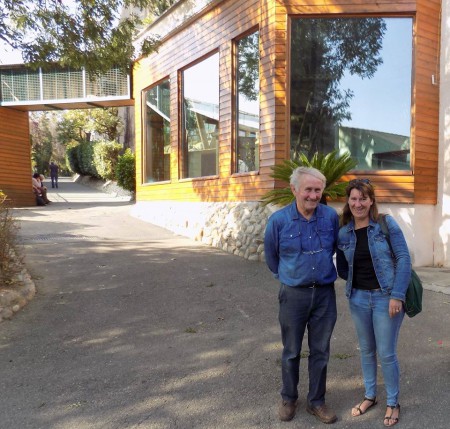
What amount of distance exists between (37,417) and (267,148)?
6199mm

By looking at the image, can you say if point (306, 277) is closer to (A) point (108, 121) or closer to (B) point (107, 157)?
(B) point (107, 157)

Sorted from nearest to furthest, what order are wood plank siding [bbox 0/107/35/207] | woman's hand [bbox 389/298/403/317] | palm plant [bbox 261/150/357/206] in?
woman's hand [bbox 389/298/403/317] → palm plant [bbox 261/150/357/206] → wood plank siding [bbox 0/107/35/207]

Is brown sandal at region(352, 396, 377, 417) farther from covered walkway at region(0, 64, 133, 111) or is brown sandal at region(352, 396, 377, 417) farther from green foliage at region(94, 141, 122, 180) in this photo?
green foliage at region(94, 141, 122, 180)

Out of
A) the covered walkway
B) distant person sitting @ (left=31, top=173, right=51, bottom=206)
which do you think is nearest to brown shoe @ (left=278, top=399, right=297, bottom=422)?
the covered walkway

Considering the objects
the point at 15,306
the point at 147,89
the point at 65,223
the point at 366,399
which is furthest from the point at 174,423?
the point at 147,89

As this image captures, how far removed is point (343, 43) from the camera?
846 cm

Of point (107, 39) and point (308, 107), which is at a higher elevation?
point (107, 39)

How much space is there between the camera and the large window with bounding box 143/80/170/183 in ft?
41.2

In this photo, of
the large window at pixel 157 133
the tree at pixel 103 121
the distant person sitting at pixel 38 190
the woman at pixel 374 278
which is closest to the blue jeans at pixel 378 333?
the woman at pixel 374 278

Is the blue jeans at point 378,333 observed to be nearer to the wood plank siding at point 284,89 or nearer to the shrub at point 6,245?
the shrub at point 6,245

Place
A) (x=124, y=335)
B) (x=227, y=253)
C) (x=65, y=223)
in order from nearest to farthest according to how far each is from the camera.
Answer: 1. (x=124, y=335)
2. (x=227, y=253)
3. (x=65, y=223)

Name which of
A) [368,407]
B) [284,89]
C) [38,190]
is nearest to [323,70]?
[284,89]

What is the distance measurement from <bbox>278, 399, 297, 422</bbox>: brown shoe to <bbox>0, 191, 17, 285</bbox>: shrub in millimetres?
4109

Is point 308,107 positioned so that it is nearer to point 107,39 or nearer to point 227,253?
point 227,253
